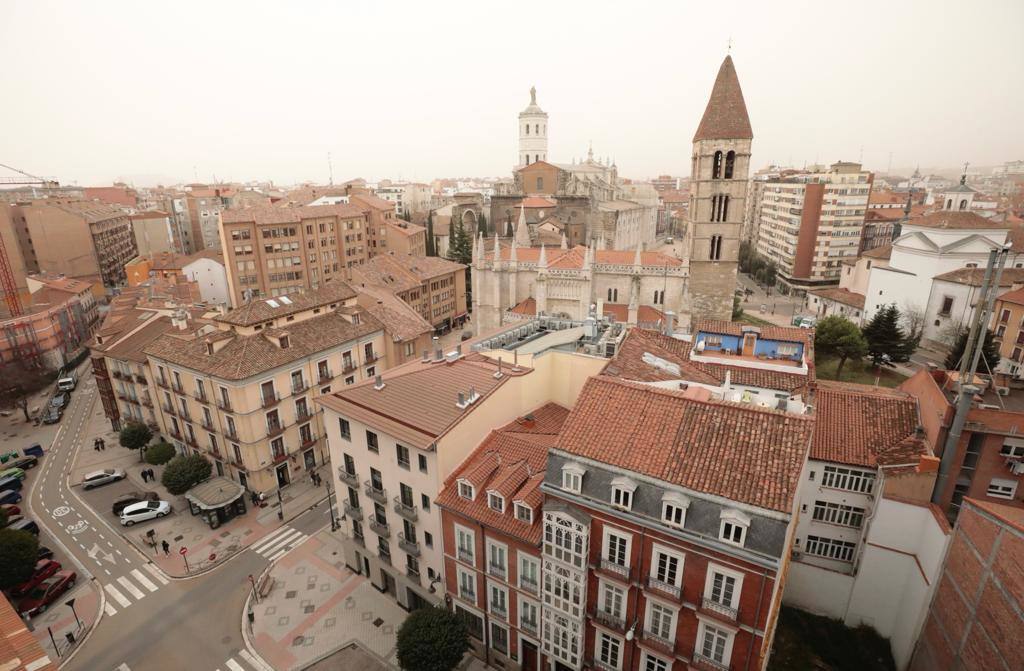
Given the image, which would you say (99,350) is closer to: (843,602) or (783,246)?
(843,602)

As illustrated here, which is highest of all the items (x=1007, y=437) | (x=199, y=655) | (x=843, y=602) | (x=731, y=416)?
(x=731, y=416)

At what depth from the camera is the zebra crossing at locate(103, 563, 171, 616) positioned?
2950 centimetres

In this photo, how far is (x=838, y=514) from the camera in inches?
1025

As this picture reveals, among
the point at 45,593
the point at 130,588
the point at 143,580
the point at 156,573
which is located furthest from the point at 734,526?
the point at 45,593

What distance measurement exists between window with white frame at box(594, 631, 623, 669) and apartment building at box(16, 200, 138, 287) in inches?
4478

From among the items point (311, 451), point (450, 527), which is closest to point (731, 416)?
point (450, 527)

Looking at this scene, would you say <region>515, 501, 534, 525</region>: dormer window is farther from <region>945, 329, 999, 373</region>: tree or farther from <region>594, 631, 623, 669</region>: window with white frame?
<region>945, 329, 999, 373</region>: tree

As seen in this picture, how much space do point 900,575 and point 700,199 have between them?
38.6m

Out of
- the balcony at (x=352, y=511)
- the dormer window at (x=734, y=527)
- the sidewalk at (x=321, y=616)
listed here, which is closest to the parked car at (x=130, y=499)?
the sidewalk at (x=321, y=616)

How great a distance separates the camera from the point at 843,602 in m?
26.0

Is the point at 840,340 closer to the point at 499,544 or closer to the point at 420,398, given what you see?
the point at 499,544

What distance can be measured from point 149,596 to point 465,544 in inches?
832

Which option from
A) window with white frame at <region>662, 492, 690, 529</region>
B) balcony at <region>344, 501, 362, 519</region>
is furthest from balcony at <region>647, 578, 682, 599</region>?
balcony at <region>344, 501, 362, 519</region>

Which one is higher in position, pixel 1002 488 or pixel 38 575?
pixel 1002 488
